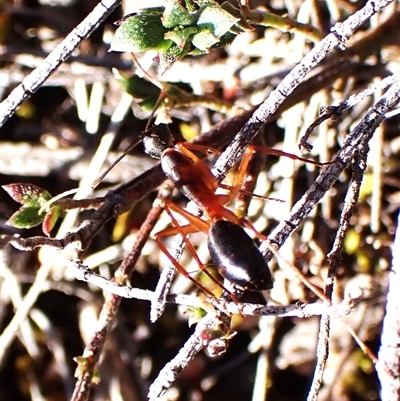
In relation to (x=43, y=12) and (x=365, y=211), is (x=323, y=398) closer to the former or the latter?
(x=365, y=211)

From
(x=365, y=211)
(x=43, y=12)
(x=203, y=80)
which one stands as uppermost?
(x=43, y=12)

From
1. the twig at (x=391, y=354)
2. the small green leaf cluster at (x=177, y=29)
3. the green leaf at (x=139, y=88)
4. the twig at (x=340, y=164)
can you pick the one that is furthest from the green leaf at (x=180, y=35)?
the twig at (x=391, y=354)

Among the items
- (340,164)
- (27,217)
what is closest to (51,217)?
(27,217)

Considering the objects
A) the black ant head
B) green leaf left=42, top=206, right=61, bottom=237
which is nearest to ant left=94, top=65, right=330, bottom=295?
the black ant head

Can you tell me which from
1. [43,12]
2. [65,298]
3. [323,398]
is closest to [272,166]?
[323,398]

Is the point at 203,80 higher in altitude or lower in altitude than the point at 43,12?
lower

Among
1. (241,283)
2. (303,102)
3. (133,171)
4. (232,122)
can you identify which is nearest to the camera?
(241,283)

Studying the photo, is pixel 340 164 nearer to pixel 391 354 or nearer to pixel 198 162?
pixel 391 354
